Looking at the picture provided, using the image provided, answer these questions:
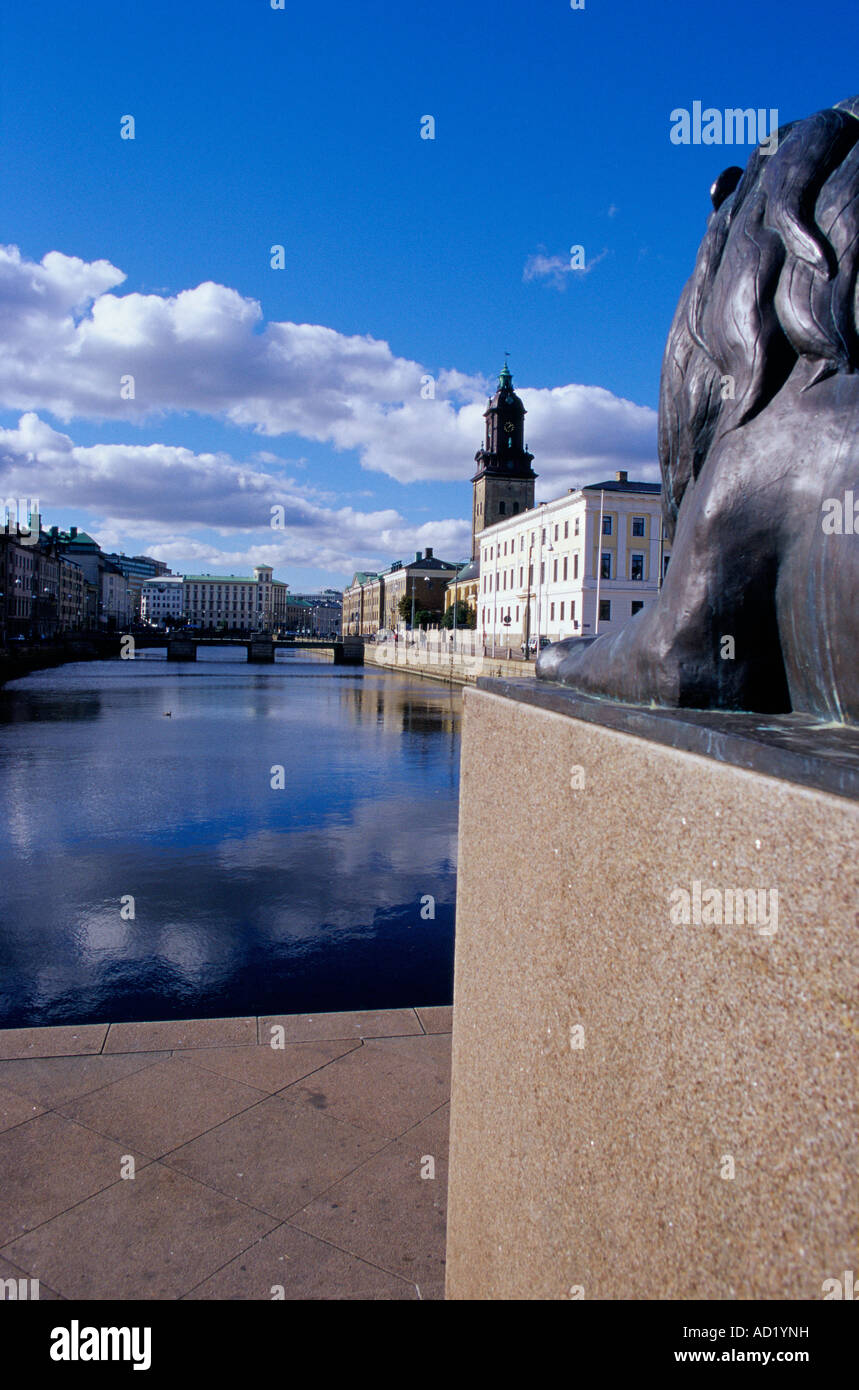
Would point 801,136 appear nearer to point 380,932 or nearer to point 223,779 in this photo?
point 380,932

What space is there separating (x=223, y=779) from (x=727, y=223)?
55.1ft

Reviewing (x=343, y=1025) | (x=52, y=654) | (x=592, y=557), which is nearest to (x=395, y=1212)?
(x=343, y=1025)

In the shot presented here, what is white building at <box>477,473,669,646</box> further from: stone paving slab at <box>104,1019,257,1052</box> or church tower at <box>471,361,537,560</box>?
stone paving slab at <box>104,1019,257,1052</box>

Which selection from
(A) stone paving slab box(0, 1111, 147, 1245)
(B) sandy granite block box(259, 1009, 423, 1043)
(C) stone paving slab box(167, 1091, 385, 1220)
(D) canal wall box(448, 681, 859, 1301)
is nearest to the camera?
(D) canal wall box(448, 681, 859, 1301)

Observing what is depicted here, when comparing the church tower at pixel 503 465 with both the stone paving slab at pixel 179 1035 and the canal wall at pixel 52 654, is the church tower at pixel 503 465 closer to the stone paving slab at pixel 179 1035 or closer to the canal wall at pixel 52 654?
the canal wall at pixel 52 654

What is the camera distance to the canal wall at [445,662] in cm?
4525

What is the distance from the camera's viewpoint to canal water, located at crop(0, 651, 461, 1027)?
7.00 meters

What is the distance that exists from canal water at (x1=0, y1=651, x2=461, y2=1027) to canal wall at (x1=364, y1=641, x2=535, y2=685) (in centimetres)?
2028

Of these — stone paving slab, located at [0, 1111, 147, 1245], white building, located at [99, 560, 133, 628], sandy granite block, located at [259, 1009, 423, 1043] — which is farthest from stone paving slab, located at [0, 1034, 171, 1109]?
white building, located at [99, 560, 133, 628]

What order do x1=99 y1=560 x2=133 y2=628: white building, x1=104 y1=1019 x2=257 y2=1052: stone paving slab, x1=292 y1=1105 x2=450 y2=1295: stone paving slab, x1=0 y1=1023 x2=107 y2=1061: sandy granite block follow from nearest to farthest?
1. x1=292 y1=1105 x2=450 y2=1295: stone paving slab
2. x1=0 y1=1023 x2=107 y2=1061: sandy granite block
3. x1=104 y1=1019 x2=257 y2=1052: stone paving slab
4. x1=99 y1=560 x2=133 y2=628: white building

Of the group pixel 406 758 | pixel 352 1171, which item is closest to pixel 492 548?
pixel 406 758

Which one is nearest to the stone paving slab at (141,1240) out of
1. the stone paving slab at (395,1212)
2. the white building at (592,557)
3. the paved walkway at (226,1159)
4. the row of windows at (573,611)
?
the paved walkway at (226,1159)

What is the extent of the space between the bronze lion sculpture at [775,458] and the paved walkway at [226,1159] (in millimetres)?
2171

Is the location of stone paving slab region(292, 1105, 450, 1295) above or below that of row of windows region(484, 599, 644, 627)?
below
